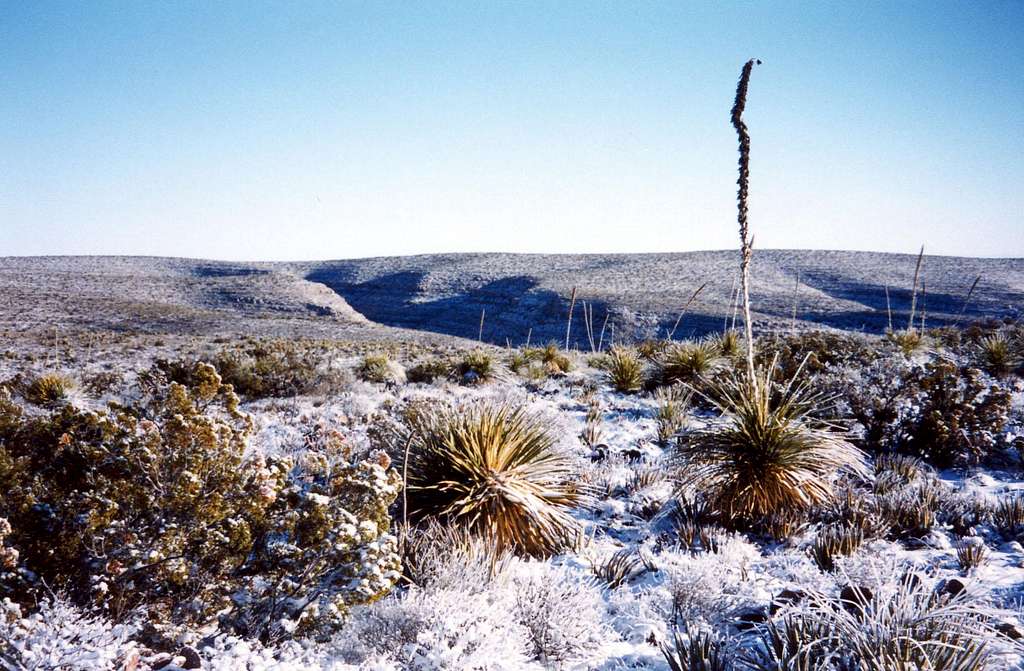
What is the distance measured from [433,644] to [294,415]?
6772 millimetres

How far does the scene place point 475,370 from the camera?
12977 mm

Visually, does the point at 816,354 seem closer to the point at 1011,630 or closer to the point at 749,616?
the point at 1011,630

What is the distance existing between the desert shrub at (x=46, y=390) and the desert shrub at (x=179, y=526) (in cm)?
775

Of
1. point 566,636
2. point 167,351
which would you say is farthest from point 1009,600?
point 167,351

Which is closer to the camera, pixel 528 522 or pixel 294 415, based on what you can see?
pixel 528 522

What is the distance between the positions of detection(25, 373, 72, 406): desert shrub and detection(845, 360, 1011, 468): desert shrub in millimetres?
12116

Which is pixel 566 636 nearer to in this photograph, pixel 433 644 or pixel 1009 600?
pixel 433 644

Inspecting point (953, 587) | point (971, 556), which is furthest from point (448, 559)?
point (971, 556)

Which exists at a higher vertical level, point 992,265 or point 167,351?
point 992,265

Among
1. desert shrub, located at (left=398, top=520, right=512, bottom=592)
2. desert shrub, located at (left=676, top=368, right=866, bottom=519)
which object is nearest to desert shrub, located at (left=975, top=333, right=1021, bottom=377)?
desert shrub, located at (left=676, top=368, right=866, bottom=519)

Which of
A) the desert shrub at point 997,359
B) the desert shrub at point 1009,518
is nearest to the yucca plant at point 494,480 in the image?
the desert shrub at point 1009,518

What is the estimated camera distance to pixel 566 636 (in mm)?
3188

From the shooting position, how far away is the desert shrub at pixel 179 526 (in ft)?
9.32

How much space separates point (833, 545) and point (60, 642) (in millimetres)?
A: 4634
